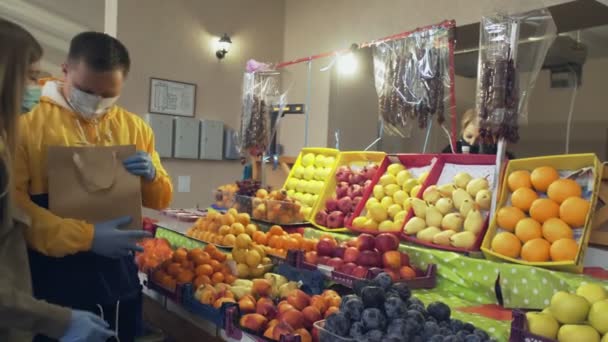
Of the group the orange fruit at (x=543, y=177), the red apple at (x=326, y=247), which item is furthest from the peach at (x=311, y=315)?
the orange fruit at (x=543, y=177)

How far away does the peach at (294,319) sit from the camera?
5.23 ft

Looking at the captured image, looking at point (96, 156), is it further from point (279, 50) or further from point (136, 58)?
point (279, 50)

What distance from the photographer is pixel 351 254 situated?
1.98m

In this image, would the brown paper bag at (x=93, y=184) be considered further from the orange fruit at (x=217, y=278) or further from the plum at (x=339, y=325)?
the plum at (x=339, y=325)

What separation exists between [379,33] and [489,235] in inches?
129

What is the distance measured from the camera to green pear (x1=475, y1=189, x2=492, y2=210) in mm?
2012

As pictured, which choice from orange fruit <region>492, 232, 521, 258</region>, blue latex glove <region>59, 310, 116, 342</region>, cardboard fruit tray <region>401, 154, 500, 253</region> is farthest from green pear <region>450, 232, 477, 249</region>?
blue latex glove <region>59, 310, 116, 342</region>

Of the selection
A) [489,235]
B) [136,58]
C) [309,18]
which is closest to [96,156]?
[489,235]

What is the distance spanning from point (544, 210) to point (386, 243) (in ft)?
1.87

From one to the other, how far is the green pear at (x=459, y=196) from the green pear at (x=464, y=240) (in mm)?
172

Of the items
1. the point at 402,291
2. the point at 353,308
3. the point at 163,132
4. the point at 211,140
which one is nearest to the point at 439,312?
the point at 402,291

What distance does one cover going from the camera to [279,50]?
591cm

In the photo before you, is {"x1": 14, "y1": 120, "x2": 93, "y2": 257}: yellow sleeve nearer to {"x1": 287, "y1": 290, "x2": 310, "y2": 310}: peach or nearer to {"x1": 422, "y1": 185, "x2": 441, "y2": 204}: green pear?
{"x1": 287, "y1": 290, "x2": 310, "y2": 310}: peach

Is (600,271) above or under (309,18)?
under
